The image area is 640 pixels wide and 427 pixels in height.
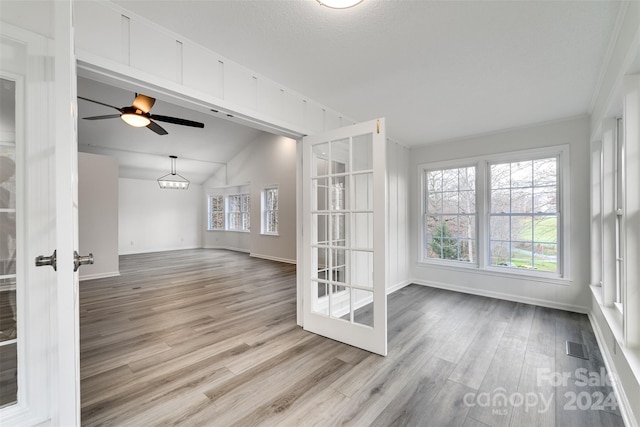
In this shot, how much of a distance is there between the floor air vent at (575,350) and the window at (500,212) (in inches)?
51.2

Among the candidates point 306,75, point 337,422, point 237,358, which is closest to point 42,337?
point 237,358

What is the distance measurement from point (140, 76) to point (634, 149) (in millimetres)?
3134

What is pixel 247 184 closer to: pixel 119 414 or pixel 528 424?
pixel 119 414

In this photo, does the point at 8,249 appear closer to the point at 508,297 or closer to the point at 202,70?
the point at 202,70

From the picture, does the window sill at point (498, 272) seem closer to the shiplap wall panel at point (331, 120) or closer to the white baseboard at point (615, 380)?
the white baseboard at point (615, 380)

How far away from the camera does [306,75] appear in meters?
2.44

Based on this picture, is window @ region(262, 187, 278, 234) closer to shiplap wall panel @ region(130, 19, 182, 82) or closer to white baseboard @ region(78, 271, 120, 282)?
white baseboard @ region(78, 271, 120, 282)

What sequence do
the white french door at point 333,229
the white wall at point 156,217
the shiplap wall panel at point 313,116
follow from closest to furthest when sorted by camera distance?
the white french door at point 333,229 < the shiplap wall panel at point 313,116 < the white wall at point 156,217

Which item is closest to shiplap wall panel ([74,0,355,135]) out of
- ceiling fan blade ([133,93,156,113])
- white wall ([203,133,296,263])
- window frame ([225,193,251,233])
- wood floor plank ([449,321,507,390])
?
ceiling fan blade ([133,93,156,113])

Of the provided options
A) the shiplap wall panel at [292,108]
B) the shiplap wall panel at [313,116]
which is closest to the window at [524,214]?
the shiplap wall panel at [313,116]

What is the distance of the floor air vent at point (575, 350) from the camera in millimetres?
2340

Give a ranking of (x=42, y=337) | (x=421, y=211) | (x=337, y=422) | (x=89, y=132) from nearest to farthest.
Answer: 1. (x=42, y=337)
2. (x=337, y=422)
3. (x=421, y=211)
4. (x=89, y=132)

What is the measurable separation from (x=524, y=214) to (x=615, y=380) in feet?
7.80

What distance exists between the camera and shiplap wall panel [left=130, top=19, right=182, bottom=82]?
1.68 m
